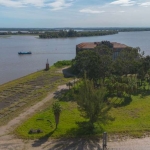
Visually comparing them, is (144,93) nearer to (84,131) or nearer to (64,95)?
(64,95)

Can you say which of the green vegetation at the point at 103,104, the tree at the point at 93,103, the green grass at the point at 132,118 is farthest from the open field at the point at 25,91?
the green grass at the point at 132,118

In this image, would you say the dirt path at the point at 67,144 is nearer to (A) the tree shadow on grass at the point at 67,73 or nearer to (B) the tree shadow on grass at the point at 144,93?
(B) the tree shadow on grass at the point at 144,93

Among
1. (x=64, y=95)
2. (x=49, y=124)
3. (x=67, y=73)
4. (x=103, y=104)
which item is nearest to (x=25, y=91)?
(x=64, y=95)

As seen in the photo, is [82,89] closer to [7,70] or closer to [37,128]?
[37,128]

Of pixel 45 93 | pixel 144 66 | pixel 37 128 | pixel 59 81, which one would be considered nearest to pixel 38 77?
pixel 59 81

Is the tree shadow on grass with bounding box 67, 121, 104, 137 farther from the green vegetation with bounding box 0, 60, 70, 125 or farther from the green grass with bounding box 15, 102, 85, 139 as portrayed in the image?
the green vegetation with bounding box 0, 60, 70, 125

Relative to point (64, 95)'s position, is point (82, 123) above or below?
above

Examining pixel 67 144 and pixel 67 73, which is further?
pixel 67 73
